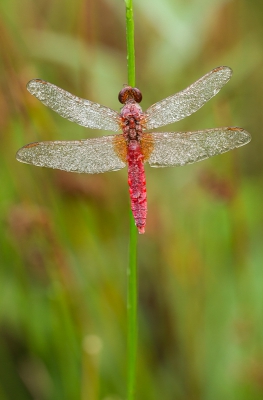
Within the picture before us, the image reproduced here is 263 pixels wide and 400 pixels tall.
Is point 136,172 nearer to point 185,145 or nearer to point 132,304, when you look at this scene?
Answer: point 185,145

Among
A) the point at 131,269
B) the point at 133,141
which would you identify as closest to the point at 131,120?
the point at 133,141

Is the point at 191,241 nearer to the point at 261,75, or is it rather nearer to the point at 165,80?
the point at 165,80

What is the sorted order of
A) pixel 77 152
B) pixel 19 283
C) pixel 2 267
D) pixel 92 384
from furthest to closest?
pixel 2 267 → pixel 19 283 → pixel 92 384 → pixel 77 152

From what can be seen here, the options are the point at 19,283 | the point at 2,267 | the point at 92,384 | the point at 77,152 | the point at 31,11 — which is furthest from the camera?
the point at 31,11

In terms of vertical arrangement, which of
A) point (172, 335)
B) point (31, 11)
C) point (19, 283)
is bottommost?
point (172, 335)

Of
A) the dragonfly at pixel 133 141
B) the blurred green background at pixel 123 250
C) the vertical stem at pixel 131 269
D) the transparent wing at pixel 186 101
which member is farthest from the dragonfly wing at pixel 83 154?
the blurred green background at pixel 123 250

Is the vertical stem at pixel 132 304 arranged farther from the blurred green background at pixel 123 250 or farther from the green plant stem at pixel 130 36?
the blurred green background at pixel 123 250

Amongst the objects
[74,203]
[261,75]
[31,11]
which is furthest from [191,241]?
[31,11]
